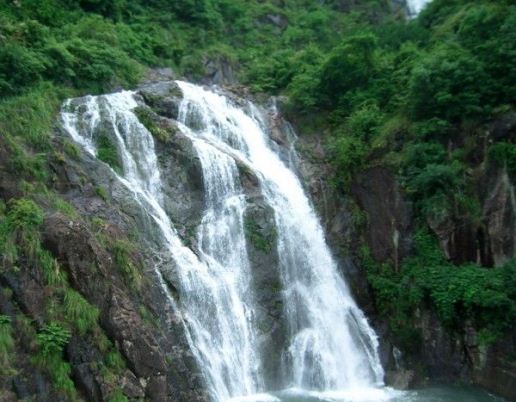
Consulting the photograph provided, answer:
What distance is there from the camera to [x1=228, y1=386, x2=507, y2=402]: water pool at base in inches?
508

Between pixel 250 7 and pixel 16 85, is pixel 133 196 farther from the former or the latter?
pixel 250 7

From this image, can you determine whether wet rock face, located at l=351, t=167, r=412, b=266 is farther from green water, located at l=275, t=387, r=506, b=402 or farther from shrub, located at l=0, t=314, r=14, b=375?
shrub, located at l=0, t=314, r=14, b=375

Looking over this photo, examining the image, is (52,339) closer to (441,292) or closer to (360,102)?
(441,292)

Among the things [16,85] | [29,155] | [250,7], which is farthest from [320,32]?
[29,155]

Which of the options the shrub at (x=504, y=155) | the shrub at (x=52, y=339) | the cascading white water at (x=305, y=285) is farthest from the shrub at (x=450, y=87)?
the shrub at (x=52, y=339)

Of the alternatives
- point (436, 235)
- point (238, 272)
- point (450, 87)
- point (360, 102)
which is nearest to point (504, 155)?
point (450, 87)

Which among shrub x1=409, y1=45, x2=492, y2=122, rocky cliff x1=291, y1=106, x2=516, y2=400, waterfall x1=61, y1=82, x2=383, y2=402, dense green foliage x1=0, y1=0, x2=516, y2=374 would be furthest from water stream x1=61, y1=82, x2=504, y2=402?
shrub x1=409, y1=45, x2=492, y2=122

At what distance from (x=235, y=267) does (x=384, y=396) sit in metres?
4.74

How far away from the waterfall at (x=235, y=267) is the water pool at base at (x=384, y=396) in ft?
1.19

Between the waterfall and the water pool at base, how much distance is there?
362mm

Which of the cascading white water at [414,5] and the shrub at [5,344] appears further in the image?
the cascading white water at [414,5]

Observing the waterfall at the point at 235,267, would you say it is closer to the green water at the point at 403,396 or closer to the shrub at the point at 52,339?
the green water at the point at 403,396

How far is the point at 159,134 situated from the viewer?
53.7ft

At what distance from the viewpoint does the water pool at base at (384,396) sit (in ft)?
42.3
